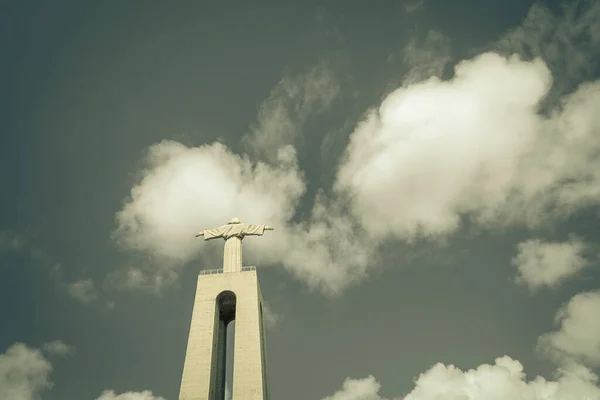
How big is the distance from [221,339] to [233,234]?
27.9ft

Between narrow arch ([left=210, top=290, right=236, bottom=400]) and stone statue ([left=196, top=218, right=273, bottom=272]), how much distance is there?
2.82m

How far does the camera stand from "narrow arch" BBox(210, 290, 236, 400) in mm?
30344

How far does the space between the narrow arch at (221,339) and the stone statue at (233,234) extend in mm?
2818

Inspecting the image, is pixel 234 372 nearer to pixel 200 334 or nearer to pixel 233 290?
pixel 200 334

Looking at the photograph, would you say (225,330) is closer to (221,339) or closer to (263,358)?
(221,339)

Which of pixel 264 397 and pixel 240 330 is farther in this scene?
pixel 240 330

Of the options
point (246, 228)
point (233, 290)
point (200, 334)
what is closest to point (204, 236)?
point (246, 228)

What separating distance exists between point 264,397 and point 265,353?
3983 mm

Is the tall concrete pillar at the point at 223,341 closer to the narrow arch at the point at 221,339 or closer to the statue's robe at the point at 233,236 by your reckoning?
the narrow arch at the point at 221,339

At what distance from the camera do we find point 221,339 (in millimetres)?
33344

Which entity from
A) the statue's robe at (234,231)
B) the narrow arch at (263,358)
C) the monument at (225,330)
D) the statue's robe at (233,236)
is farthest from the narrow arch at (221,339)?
the statue's robe at (234,231)

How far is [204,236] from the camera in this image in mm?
36875

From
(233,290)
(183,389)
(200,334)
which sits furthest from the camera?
(233,290)

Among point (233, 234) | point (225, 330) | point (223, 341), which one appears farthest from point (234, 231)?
point (223, 341)
